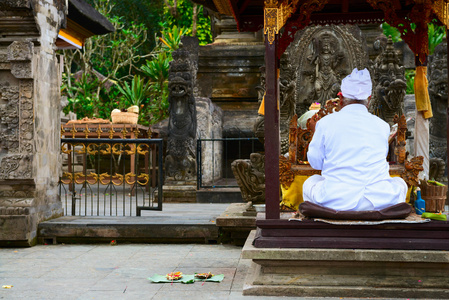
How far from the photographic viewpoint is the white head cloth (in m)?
5.39

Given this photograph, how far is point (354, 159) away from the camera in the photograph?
5.24m

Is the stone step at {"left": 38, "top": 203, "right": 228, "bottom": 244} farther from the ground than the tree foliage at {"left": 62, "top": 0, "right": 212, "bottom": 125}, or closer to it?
closer to it

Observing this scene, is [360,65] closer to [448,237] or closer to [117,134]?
[117,134]

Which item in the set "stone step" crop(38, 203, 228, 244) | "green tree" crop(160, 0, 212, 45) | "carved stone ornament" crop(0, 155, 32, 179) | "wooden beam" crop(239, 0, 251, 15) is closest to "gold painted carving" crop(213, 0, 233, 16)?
"wooden beam" crop(239, 0, 251, 15)

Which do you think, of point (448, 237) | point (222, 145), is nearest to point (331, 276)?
point (448, 237)

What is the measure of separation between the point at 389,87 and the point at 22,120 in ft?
24.5

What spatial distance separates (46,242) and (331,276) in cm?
444

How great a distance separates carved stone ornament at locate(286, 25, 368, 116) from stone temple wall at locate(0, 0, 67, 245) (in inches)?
319

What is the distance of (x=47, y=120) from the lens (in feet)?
26.9

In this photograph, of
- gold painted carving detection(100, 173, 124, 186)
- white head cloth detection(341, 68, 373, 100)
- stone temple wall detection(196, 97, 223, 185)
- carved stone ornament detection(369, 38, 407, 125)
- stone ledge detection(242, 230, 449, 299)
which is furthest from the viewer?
stone temple wall detection(196, 97, 223, 185)

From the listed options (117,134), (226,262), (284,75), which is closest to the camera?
(226,262)

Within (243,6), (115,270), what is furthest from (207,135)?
(115,270)

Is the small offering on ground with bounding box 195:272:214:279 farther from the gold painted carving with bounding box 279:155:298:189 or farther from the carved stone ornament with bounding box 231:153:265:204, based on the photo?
the carved stone ornament with bounding box 231:153:265:204

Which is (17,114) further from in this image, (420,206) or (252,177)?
(420,206)
